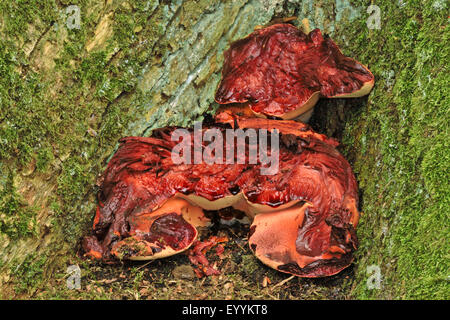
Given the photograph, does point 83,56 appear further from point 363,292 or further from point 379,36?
point 363,292

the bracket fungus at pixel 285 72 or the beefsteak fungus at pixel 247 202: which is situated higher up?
the bracket fungus at pixel 285 72

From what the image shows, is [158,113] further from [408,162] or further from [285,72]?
[408,162]

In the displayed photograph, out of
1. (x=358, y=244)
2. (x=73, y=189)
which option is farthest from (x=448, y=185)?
(x=73, y=189)

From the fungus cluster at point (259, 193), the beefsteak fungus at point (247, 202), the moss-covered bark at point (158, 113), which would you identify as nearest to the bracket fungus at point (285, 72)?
the fungus cluster at point (259, 193)

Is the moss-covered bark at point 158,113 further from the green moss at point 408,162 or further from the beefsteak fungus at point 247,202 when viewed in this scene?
the beefsteak fungus at point 247,202

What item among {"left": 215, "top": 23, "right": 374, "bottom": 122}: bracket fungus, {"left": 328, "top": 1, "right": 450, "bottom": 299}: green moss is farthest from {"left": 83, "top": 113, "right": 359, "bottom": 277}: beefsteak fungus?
{"left": 215, "top": 23, "right": 374, "bottom": 122}: bracket fungus

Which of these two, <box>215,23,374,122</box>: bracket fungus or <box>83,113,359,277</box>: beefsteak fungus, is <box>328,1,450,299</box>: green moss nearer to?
<box>83,113,359,277</box>: beefsteak fungus
